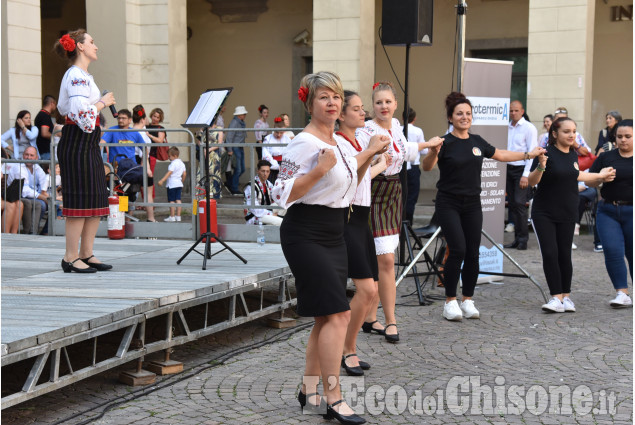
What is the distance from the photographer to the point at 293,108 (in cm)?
2139

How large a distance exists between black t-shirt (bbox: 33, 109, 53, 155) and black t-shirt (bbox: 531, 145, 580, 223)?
9107 millimetres

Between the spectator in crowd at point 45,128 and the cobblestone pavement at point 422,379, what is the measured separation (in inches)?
318

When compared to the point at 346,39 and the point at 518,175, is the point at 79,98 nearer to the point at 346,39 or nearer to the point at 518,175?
the point at 518,175

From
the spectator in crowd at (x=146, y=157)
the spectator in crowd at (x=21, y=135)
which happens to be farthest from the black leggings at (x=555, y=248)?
the spectator in crowd at (x=21, y=135)

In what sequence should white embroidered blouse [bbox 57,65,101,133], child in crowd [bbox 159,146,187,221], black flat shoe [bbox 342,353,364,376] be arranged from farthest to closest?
child in crowd [bbox 159,146,187,221] < white embroidered blouse [bbox 57,65,101,133] < black flat shoe [bbox 342,353,364,376]

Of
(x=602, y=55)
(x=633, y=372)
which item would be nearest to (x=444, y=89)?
(x=602, y=55)

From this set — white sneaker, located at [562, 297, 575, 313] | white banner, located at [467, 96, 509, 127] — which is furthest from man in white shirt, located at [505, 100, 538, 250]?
→ white sneaker, located at [562, 297, 575, 313]

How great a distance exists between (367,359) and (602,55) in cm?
1429

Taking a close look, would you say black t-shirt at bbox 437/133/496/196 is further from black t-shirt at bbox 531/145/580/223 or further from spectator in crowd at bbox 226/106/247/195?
spectator in crowd at bbox 226/106/247/195

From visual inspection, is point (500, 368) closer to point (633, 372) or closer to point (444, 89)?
point (633, 372)

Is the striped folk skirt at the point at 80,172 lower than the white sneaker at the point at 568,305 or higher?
higher

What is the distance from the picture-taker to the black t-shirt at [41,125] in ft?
46.8

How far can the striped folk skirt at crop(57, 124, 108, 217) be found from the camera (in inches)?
271

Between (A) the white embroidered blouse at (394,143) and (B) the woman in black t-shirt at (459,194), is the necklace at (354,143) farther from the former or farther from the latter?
(B) the woman in black t-shirt at (459,194)
